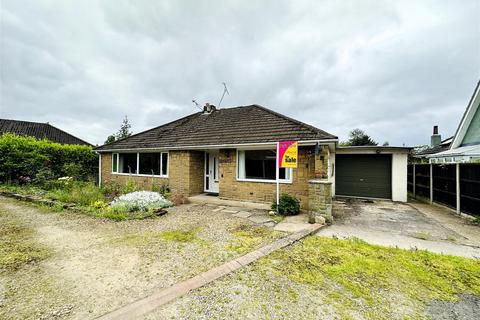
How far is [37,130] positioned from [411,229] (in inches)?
1459

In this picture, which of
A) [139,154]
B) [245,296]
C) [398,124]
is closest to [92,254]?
[245,296]

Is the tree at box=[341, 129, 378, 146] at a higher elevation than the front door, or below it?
higher

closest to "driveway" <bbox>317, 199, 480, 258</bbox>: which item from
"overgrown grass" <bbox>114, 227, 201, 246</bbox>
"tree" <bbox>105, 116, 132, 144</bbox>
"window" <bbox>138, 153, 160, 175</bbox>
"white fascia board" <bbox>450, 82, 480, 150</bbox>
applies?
"overgrown grass" <bbox>114, 227, 201, 246</bbox>

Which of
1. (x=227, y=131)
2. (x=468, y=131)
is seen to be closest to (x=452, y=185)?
(x=468, y=131)

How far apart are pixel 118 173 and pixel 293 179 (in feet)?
37.8

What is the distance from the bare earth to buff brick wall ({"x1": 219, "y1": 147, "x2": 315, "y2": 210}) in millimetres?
2392

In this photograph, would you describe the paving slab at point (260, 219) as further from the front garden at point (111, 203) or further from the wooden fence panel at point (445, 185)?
the wooden fence panel at point (445, 185)

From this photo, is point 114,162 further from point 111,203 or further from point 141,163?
point 111,203

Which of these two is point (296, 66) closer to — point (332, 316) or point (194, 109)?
point (194, 109)

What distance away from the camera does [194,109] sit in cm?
1575

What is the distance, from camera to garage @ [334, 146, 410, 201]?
441 inches

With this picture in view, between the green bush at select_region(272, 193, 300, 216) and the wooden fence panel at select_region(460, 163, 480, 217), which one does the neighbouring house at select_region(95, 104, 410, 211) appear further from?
the wooden fence panel at select_region(460, 163, 480, 217)

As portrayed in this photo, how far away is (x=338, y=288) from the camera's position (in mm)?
3031

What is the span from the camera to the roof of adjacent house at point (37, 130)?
75.7 feet
